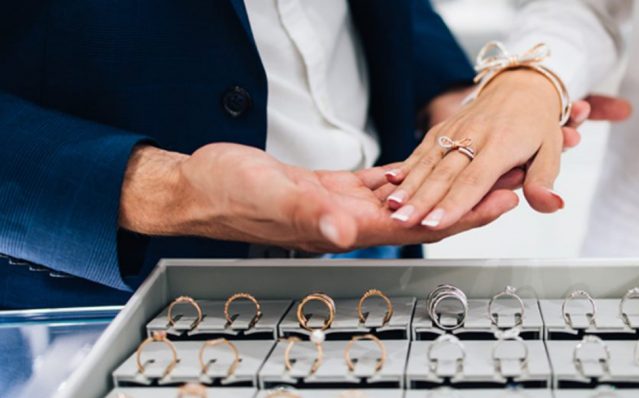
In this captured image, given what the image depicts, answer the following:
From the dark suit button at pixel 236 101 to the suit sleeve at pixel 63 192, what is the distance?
13cm

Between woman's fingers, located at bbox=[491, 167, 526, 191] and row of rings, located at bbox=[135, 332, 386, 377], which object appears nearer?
row of rings, located at bbox=[135, 332, 386, 377]

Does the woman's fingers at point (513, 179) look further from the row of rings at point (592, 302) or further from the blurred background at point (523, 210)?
the blurred background at point (523, 210)

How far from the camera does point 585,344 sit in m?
0.56

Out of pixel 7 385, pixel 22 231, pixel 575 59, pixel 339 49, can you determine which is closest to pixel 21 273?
pixel 22 231

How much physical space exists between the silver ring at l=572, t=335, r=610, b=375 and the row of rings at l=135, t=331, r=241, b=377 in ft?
0.74

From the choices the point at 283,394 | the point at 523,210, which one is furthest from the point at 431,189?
the point at 523,210

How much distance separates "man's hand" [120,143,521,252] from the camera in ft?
1.80

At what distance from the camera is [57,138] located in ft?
2.33

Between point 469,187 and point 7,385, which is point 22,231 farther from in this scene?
point 469,187

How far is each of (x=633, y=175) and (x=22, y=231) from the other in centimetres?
80

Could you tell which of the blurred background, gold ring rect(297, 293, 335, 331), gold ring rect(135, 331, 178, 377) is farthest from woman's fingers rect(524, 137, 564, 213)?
the blurred background

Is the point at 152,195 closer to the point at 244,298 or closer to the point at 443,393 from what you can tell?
the point at 244,298

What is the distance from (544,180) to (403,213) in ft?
0.60

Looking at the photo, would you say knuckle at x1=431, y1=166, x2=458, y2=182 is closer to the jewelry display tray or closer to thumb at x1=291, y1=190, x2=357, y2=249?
the jewelry display tray
